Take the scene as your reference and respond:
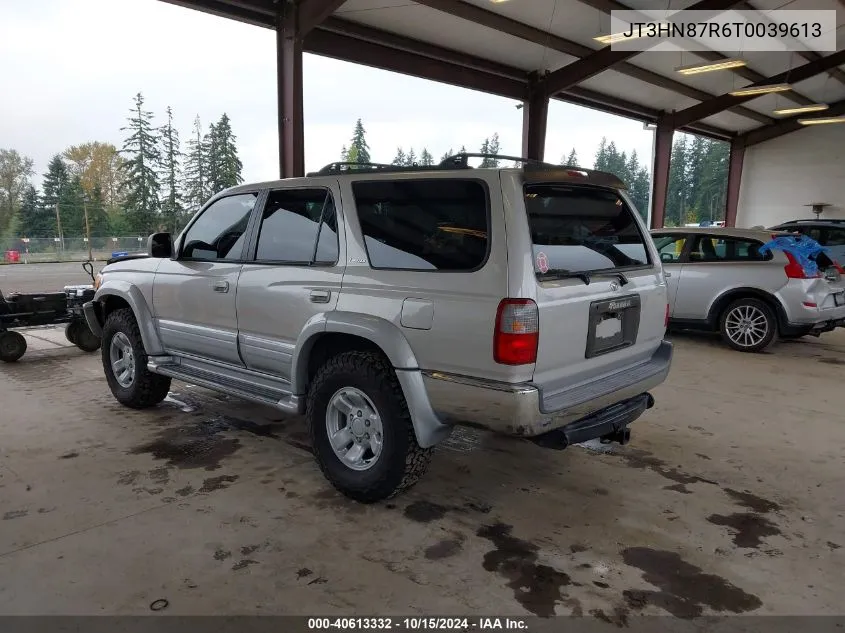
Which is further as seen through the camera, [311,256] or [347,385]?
[311,256]

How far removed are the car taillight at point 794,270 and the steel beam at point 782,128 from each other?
1808 centimetres

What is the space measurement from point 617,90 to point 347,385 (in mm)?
16309

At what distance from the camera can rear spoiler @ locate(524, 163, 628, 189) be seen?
280cm

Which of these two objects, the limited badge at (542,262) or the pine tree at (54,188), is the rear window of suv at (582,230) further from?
the pine tree at (54,188)

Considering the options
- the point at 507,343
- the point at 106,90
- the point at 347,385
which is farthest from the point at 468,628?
the point at 106,90

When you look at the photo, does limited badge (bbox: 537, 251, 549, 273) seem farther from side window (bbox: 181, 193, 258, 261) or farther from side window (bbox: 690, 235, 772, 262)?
side window (bbox: 690, 235, 772, 262)

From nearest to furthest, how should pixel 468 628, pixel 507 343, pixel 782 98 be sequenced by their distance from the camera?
pixel 468 628
pixel 507 343
pixel 782 98

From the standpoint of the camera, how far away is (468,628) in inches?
84.7

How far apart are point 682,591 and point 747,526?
81 cm

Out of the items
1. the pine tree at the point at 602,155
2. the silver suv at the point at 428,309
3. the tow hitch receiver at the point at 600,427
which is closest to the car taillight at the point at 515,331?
the silver suv at the point at 428,309

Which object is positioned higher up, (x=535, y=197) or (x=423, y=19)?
(x=423, y=19)

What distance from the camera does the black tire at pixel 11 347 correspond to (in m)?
6.39

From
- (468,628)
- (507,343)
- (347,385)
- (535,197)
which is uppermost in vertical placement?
(535,197)

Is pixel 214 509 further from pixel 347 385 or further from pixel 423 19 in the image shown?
pixel 423 19
